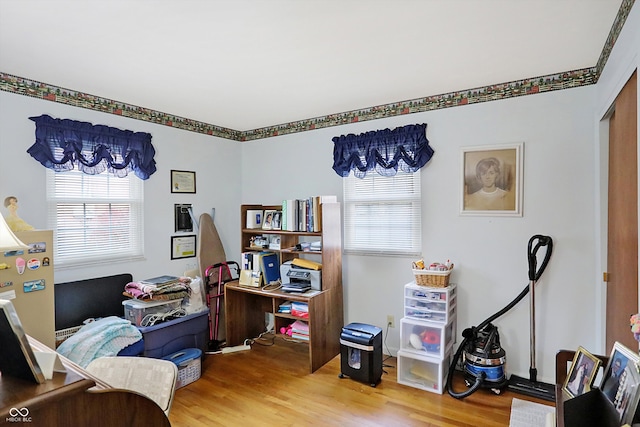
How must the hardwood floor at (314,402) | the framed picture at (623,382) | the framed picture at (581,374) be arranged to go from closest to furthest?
the framed picture at (623,382) < the framed picture at (581,374) < the hardwood floor at (314,402)

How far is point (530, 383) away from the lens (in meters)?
2.77

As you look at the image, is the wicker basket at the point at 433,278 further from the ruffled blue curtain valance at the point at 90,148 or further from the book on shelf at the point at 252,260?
the ruffled blue curtain valance at the point at 90,148

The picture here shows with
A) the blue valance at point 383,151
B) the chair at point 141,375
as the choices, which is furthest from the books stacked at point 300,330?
the chair at point 141,375

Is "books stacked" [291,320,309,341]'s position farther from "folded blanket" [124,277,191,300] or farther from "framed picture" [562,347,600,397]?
"framed picture" [562,347,600,397]

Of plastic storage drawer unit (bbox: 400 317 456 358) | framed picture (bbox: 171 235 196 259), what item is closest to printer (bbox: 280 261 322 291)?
plastic storage drawer unit (bbox: 400 317 456 358)

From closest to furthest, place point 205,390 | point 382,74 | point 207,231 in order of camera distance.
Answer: point 382,74 → point 205,390 → point 207,231

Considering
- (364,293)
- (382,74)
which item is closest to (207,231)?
(364,293)

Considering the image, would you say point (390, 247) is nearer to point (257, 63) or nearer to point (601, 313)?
point (601, 313)

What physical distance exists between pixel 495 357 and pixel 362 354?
1.04 m

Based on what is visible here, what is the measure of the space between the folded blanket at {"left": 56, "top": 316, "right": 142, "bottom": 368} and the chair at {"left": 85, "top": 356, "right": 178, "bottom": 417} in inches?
43.3

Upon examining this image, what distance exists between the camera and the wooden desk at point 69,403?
0.76 meters

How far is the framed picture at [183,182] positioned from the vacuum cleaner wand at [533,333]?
3.31 meters

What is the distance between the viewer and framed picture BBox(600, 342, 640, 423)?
1.00 m

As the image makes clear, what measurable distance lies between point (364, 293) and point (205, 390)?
1.69m
